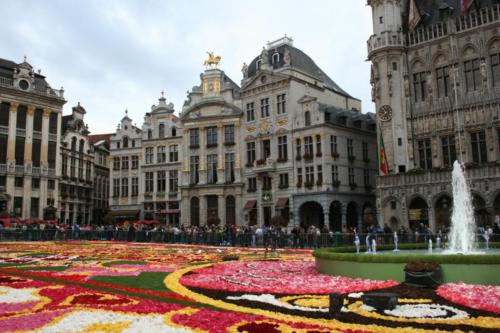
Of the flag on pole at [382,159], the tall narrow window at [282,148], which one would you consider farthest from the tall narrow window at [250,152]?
the flag on pole at [382,159]

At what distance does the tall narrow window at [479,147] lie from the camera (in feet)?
123

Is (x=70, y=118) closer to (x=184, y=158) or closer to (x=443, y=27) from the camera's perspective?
(x=184, y=158)

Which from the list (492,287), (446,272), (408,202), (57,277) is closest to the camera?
(492,287)

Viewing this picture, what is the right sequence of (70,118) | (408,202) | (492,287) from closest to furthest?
(492,287) → (408,202) → (70,118)

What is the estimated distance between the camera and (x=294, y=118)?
1932 inches

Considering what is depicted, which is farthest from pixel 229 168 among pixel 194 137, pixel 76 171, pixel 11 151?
pixel 11 151

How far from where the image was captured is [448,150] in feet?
128

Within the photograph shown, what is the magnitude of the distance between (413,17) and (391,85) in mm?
6738

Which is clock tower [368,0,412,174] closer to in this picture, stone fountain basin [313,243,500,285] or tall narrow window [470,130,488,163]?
tall narrow window [470,130,488,163]

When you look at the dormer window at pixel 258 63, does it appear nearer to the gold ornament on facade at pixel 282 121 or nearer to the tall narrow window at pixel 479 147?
the gold ornament on facade at pixel 282 121

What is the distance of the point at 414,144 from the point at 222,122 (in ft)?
71.3

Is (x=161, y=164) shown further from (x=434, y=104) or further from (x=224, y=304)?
(x=224, y=304)

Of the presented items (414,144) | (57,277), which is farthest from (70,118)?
(57,277)

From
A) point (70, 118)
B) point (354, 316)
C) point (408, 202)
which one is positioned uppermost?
point (70, 118)
